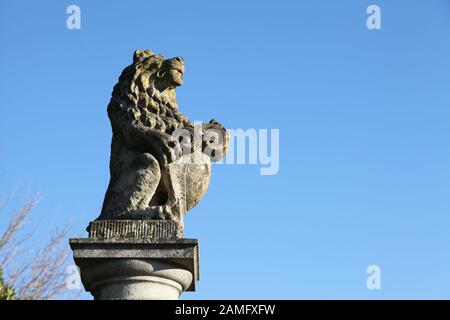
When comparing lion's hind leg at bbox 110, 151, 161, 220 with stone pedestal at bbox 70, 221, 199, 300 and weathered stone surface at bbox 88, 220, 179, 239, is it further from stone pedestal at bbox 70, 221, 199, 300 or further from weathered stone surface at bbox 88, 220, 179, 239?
stone pedestal at bbox 70, 221, 199, 300

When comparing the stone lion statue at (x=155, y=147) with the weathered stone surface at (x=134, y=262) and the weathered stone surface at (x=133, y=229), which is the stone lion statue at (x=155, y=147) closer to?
the weathered stone surface at (x=133, y=229)

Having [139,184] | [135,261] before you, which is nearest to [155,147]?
[139,184]

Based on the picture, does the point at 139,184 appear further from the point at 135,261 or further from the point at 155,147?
the point at 135,261

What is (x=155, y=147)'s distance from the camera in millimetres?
8383

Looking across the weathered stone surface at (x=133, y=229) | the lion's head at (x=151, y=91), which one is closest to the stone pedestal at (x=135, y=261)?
the weathered stone surface at (x=133, y=229)

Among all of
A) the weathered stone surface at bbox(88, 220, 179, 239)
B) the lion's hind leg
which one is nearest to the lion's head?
→ the lion's hind leg

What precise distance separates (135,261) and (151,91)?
85.9 inches

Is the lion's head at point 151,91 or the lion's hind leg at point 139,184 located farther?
the lion's head at point 151,91

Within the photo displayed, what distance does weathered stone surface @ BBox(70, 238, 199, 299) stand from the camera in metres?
7.58

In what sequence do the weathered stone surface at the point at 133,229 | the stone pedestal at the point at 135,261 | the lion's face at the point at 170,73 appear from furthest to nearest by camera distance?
the lion's face at the point at 170,73, the weathered stone surface at the point at 133,229, the stone pedestal at the point at 135,261

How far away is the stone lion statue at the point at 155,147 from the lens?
322 inches
